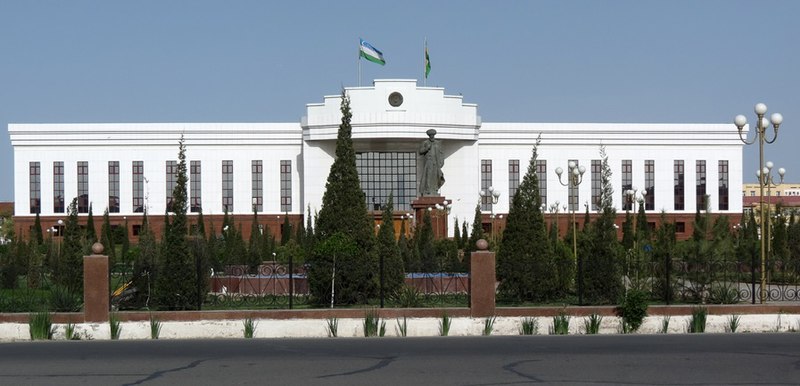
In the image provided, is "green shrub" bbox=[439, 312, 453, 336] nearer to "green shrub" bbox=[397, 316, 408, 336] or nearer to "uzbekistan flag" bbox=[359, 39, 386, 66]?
"green shrub" bbox=[397, 316, 408, 336]

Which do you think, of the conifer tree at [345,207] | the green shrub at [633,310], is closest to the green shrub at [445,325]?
the green shrub at [633,310]

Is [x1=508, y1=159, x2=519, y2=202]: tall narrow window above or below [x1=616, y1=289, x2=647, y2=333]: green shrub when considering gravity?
above

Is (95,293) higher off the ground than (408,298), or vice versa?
(95,293)

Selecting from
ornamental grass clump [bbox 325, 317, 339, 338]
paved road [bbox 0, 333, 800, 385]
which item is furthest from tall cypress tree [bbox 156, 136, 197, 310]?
ornamental grass clump [bbox 325, 317, 339, 338]

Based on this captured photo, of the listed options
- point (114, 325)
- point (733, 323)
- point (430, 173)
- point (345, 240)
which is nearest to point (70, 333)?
point (114, 325)

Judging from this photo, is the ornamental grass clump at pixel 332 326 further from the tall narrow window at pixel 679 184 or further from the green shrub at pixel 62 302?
the tall narrow window at pixel 679 184

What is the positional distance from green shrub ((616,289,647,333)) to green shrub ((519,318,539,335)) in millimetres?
1567

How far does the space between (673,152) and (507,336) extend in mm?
58749

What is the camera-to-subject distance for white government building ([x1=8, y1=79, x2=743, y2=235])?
73.9 meters

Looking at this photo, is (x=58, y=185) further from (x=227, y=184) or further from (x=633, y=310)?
(x=633, y=310)

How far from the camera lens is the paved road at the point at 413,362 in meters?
14.0

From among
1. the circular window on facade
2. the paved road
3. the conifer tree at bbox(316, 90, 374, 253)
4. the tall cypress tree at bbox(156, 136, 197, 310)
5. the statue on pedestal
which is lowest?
the paved road

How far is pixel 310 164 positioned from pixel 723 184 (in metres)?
27.5

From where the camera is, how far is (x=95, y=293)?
2095 centimetres
